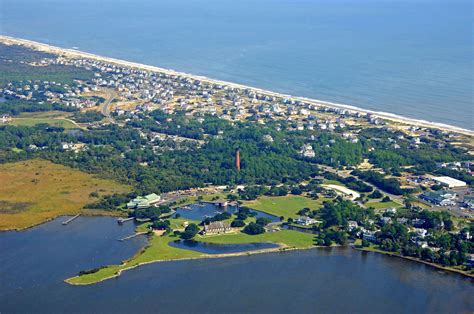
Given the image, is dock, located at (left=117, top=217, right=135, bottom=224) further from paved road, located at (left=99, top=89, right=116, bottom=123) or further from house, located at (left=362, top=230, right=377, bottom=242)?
paved road, located at (left=99, top=89, right=116, bottom=123)

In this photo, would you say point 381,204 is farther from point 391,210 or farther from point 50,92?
point 50,92

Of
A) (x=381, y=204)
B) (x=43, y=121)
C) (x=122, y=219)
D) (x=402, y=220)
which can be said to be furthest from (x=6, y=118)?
(x=402, y=220)

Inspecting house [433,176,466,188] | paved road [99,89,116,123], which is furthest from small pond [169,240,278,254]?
paved road [99,89,116,123]

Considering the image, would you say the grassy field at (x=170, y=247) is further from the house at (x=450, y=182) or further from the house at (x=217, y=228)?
the house at (x=450, y=182)

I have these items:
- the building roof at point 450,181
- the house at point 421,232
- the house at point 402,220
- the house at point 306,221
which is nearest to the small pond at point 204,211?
the house at point 306,221

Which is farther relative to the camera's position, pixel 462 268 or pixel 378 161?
pixel 378 161

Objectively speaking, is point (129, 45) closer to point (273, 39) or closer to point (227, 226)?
point (273, 39)

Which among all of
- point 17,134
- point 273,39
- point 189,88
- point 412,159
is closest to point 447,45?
point 273,39
